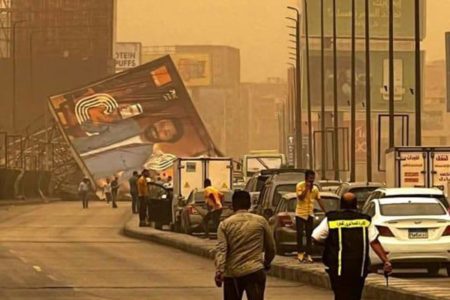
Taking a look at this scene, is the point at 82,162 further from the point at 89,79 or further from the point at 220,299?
the point at 220,299

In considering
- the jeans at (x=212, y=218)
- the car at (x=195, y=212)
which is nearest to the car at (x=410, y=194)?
the jeans at (x=212, y=218)

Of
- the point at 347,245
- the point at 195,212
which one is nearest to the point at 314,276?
the point at 347,245

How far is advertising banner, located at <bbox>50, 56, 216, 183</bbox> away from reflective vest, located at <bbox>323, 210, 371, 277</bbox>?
87.0 meters

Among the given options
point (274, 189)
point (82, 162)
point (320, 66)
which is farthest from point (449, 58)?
point (274, 189)

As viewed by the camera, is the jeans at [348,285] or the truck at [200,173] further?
the truck at [200,173]

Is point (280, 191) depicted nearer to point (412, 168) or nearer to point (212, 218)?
point (212, 218)

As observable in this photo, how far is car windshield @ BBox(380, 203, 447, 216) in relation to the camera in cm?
2420

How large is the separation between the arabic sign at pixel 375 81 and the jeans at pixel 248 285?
72981mm

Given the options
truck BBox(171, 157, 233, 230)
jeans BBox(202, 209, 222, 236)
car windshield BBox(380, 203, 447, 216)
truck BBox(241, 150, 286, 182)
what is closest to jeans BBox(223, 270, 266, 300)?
car windshield BBox(380, 203, 447, 216)

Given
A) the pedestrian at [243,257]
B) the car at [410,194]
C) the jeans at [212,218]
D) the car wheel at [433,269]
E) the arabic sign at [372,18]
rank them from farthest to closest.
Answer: the arabic sign at [372,18]
the jeans at [212,218]
the car at [410,194]
the car wheel at [433,269]
the pedestrian at [243,257]

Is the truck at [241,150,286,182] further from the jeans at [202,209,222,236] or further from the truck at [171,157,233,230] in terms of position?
the jeans at [202,209,222,236]

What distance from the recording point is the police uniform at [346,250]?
12.9 metres

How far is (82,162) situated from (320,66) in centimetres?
2327

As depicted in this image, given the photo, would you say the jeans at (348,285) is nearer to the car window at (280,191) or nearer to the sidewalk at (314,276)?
the sidewalk at (314,276)
